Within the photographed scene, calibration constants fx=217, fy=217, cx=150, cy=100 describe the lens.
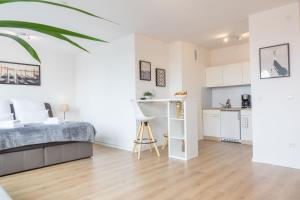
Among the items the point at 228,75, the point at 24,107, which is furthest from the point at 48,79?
the point at 228,75

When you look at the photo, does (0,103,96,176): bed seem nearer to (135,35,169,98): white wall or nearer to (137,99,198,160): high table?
(137,99,198,160): high table

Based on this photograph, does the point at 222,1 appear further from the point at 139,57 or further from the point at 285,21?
the point at 139,57

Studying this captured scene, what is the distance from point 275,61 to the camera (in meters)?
3.45

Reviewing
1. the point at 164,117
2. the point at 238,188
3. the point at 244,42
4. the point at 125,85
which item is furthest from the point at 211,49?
the point at 238,188

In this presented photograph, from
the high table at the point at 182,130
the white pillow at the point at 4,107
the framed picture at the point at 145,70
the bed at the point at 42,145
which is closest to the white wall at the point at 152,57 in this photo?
the framed picture at the point at 145,70

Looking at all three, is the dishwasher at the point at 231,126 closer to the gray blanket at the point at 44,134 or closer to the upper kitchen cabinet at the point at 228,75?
the upper kitchen cabinet at the point at 228,75

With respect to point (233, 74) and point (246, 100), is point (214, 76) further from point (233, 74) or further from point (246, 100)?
point (246, 100)

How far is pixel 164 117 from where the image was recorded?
17.1ft

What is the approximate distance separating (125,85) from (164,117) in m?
1.23

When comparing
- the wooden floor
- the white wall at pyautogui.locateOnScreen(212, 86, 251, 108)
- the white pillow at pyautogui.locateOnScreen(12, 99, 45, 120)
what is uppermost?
the white wall at pyautogui.locateOnScreen(212, 86, 251, 108)

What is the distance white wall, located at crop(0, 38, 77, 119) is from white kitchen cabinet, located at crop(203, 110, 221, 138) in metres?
3.66

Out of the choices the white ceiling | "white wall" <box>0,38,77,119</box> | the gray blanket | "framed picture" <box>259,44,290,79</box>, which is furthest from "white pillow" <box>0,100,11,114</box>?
"framed picture" <box>259,44,290,79</box>

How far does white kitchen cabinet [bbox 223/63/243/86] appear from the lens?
538cm

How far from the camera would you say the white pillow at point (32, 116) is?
452 centimetres
